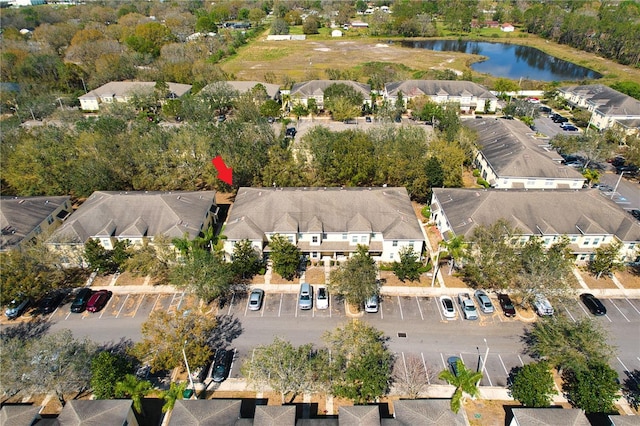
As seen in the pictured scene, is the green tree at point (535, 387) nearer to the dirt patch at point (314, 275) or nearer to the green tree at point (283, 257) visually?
the dirt patch at point (314, 275)

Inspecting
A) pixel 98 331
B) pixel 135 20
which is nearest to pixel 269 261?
pixel 98 331

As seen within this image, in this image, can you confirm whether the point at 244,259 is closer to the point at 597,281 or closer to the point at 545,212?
the point at 545,212

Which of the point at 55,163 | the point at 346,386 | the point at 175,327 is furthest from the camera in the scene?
the point at 55,163

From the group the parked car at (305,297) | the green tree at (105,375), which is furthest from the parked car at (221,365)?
the parked car at (305,297)

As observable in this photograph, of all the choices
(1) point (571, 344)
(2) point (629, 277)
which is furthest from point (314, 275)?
(2) point (629, 277)

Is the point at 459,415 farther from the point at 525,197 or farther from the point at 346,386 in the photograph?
the point at 525,197

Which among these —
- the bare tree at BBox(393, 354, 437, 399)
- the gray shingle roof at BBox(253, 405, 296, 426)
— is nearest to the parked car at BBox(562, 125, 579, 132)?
the bare tree at BBox(393, 354, 437, 399)

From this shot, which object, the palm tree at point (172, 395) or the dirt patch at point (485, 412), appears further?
the dirt patch at point (485, 412)
